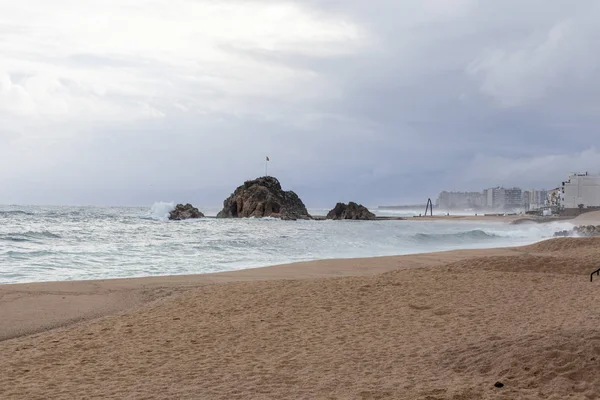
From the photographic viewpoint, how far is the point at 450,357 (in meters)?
5.95

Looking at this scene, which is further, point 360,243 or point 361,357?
point 360,243

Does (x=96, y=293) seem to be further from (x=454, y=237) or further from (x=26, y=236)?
(x=454, y=237)

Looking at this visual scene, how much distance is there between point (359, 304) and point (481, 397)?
5000 mm

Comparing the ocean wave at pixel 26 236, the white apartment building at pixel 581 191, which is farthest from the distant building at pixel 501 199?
the ocean wave at pixel 26 236

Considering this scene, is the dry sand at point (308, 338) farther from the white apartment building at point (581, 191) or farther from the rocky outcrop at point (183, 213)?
the white apartment building at point (581, 191)

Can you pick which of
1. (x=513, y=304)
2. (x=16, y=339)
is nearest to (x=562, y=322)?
(x=513, y=304)

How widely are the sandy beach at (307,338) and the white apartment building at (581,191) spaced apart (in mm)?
87574

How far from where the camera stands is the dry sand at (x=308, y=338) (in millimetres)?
5199

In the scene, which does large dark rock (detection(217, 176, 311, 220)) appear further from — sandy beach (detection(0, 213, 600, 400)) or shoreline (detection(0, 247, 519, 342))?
sandy beach (detection(0, 213, 600, 400))

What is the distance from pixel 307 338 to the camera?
732 centimetres

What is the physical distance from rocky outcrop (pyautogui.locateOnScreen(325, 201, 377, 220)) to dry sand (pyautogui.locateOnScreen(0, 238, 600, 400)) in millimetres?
63638

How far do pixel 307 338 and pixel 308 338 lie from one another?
0.05ft

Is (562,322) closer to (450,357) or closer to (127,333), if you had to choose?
(450,357)

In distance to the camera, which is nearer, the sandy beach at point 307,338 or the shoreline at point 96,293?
the sandy beach at point 307,338
